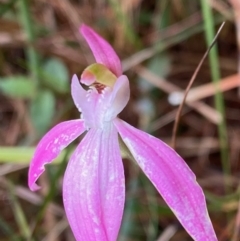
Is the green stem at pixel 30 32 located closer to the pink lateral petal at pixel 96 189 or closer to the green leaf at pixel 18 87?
the green leaf at pixel 18 87

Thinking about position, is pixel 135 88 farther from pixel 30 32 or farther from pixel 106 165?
pixel 106 165

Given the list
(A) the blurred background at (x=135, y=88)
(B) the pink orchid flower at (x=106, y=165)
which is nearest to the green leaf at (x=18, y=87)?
(A) the blurred background at (x=135, y=88)

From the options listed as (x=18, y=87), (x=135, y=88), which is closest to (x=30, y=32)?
(x=18, y=87)

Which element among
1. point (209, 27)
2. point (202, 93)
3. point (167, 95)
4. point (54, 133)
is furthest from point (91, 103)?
point (167, 95)

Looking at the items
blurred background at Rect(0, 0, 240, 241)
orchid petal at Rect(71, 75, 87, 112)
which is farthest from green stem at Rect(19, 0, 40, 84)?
orchid petal at Rect(71, 75, 87, 112)

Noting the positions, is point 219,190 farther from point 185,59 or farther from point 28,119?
point 28,119

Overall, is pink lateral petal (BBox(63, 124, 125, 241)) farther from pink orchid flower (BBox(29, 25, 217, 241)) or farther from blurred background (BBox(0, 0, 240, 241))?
blurred background (BBox(0, 0, 240, 241))
